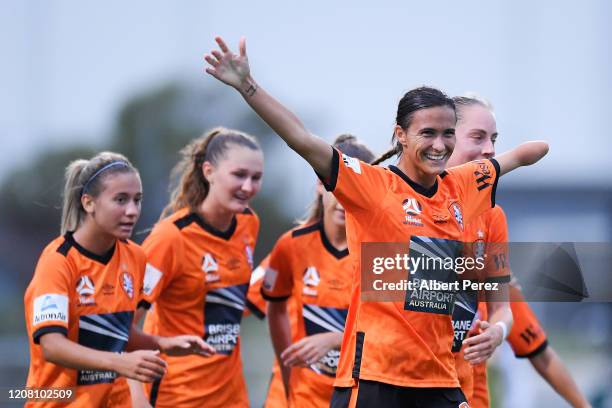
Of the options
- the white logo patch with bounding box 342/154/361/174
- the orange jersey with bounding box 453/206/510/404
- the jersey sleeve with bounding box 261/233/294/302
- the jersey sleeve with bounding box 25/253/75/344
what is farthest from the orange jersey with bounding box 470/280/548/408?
the jersey sleeve with bounding box 25/253/75/344

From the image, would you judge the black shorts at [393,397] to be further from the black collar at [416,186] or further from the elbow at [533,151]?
the elbow at [533,151]

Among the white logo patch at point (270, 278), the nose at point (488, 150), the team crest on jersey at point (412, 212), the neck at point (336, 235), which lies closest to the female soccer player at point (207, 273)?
the white logo patch at point (270, 278)

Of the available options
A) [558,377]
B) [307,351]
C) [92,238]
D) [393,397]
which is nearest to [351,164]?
[393,397]

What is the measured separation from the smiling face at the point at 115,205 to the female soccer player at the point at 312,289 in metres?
1.03

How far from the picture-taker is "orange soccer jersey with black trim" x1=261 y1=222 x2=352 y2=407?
5668mm

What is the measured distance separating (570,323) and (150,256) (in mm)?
6746

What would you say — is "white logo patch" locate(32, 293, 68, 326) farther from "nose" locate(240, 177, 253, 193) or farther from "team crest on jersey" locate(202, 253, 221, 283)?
"nose" locate(240, 177, 253, 193)

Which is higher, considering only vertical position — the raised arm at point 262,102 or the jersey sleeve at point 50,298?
the raised arm at point 262,102

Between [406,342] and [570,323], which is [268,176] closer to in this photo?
[570,323]

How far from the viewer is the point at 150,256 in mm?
5559

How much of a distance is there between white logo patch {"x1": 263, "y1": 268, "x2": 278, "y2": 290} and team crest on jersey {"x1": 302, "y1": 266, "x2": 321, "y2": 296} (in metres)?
0.24

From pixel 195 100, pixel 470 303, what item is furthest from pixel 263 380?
pixel 470 303

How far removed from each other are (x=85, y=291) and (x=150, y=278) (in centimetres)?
56

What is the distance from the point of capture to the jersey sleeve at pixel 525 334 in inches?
238
